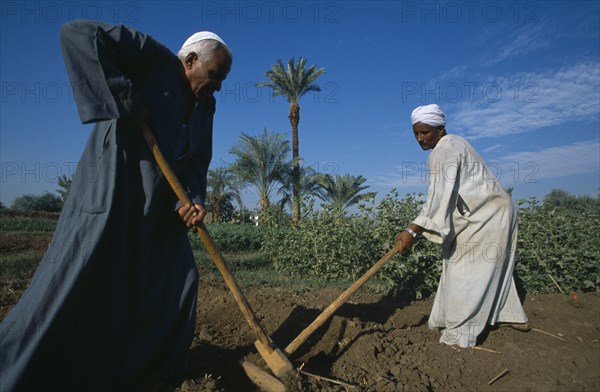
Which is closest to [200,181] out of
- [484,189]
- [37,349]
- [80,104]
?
[80,104]

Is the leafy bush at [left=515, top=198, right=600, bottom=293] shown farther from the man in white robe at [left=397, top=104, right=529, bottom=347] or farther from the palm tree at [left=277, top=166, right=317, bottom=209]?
the palm tree at [left=277, top=166, right=317, bottom=209]

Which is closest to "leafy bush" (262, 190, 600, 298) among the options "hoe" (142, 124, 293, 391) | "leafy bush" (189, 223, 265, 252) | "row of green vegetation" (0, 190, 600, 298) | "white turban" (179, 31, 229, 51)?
"row of green vegetation" (0, 190, 600, 298)

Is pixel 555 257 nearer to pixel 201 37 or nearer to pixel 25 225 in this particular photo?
pixel 201 37

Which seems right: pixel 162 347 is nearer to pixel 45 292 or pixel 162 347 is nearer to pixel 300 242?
pixel 45 292

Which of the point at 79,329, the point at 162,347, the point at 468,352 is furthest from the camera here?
the point at 468,352

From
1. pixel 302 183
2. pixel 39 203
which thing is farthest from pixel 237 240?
pixel 39 203

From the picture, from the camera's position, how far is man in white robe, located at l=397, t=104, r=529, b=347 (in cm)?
311

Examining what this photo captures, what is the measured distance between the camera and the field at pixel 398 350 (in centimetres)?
251

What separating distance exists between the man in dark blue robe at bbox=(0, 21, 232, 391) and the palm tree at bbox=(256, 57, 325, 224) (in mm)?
18893

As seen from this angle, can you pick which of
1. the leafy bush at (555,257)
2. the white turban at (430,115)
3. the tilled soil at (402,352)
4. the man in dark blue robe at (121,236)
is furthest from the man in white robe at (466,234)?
the leafy bush at (555,257)

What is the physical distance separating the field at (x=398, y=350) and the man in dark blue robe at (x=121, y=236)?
1.46 feet

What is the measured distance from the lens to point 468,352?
9.87ft

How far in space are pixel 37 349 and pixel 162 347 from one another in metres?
0.71

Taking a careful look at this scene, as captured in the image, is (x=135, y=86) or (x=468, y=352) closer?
(x=135, y=86)
